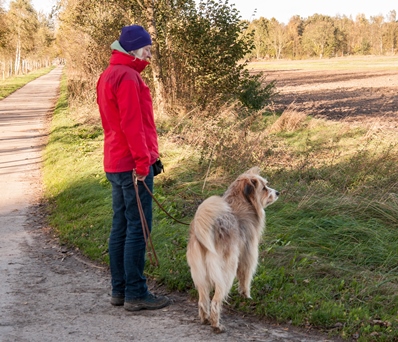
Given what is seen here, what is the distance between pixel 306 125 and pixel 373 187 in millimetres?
7849

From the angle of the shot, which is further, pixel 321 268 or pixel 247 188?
pixel 321 268

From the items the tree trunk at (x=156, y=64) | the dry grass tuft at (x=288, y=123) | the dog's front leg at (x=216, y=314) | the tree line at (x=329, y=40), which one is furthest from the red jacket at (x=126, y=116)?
the tree line at (x=329, y=40)

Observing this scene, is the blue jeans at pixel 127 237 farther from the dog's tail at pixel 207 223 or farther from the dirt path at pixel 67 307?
the dog's tail at pixel 207 223

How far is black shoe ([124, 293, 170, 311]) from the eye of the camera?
5141 millimetres

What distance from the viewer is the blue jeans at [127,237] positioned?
4.96 meters

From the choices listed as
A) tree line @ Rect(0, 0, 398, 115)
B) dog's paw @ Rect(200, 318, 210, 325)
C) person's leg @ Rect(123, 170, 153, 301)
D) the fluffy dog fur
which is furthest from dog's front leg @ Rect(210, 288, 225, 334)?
tree line @ Rect(0, 0, 398, 115)

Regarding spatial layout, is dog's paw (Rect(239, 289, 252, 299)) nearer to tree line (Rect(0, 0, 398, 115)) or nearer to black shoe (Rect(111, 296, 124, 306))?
black shoe (Rect(111, 296, 124, 306))

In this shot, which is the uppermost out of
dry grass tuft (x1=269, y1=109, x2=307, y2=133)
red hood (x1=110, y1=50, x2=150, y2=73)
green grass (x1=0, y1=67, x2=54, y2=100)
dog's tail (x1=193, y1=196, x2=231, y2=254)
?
red hood (x1=110, y1=50, x2=150, y2=73)

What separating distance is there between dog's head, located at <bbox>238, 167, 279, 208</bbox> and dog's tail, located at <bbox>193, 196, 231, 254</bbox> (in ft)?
1.99

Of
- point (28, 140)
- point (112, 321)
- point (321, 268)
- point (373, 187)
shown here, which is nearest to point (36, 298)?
point (112, 321)

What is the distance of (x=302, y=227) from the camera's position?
6750 millimetres

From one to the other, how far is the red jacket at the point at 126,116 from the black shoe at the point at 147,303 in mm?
1305

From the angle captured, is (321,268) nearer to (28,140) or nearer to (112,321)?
(112,321)

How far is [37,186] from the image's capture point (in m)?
11.5
